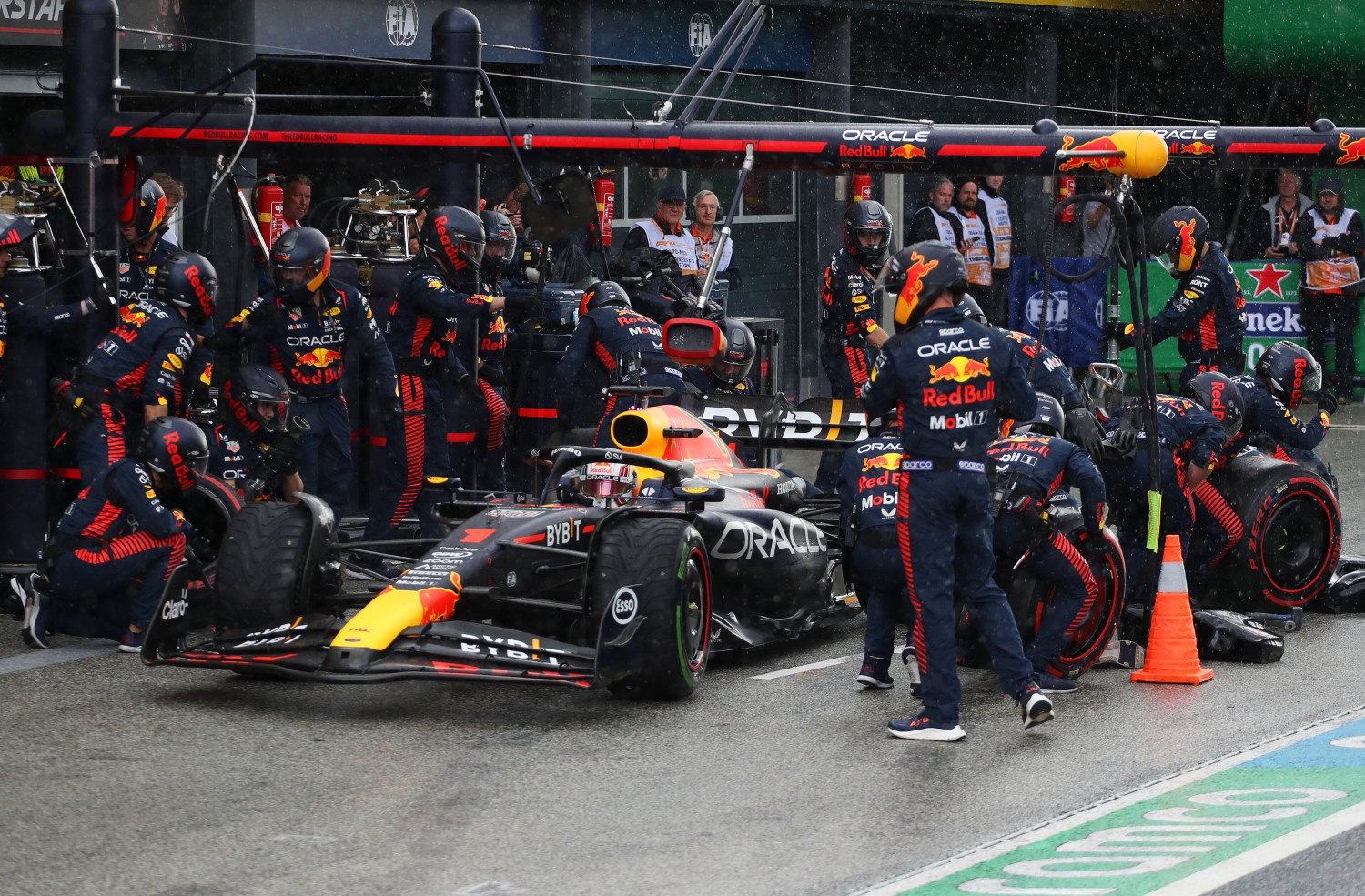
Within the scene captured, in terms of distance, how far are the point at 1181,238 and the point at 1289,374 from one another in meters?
2.13

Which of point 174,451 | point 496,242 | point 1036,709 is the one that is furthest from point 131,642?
point 1036,709

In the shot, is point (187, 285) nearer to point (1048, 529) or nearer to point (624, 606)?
point (624, 606)

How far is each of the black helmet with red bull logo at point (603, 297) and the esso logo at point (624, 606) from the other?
423 cm

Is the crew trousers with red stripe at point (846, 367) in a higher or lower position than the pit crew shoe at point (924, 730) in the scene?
higher

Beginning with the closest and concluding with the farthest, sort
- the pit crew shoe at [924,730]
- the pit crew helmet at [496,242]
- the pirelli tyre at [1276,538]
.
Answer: the pit crew shoe at [924,730] → the pirelli tyre at [1276,538] → the pit crew helmet at [496,242]

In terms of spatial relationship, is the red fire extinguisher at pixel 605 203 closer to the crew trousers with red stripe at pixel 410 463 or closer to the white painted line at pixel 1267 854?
the crew trousers with red stripe at pixel 410 463

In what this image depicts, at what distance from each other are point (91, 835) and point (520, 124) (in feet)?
20.8

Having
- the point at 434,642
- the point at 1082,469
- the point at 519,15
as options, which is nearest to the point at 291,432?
the point at 434,642

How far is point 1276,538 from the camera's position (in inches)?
422

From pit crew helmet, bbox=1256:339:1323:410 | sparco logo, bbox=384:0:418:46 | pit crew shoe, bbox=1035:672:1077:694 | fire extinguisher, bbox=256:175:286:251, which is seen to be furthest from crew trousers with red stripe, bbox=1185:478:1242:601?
sparco logo, bbox=384:0:418:46

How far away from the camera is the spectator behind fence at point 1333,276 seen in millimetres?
19297

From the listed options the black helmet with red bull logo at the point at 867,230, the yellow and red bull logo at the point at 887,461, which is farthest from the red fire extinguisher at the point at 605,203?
the yellow and red bull logo at the point at 887,461

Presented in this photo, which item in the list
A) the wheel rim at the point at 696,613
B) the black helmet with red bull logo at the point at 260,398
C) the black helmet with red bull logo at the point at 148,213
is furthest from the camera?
the black helmet with red bull logo at the point at 148,213

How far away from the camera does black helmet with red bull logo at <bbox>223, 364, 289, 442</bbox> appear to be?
36.1 ft
